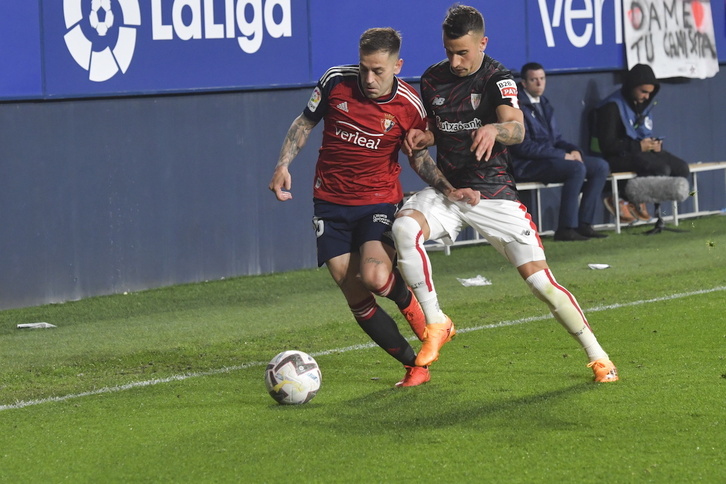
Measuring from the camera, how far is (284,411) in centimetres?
643

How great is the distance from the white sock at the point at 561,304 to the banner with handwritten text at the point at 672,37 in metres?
9.81

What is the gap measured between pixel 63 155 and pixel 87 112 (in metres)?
0.45

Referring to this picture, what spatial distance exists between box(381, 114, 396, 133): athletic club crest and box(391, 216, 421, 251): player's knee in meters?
0.59

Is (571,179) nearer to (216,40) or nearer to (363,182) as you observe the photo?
(216,40)

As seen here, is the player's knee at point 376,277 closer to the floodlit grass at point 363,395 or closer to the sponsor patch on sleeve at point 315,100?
the floodlit grass at point 363,395

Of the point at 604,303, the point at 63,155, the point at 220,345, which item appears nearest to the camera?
the point at 220,345

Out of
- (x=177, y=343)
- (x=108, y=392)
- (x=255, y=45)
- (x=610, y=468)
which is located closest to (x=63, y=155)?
(x=255, y=45)

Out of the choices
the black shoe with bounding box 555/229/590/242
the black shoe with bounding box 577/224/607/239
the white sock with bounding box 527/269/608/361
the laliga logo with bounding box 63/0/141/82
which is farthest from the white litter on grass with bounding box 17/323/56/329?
the black shoe with bounding box 577/224/607/239

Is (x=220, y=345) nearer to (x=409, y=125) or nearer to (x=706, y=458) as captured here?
(x=409, y=125)

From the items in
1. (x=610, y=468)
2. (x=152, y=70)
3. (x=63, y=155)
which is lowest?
(x=610, y=468)

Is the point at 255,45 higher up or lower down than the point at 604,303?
higher up

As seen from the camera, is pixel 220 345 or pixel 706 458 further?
pixel 220 345

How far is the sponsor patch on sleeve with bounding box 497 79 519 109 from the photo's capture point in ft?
22.2

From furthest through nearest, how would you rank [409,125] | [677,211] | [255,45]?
[677,211] < [255,45] < [409,125]
